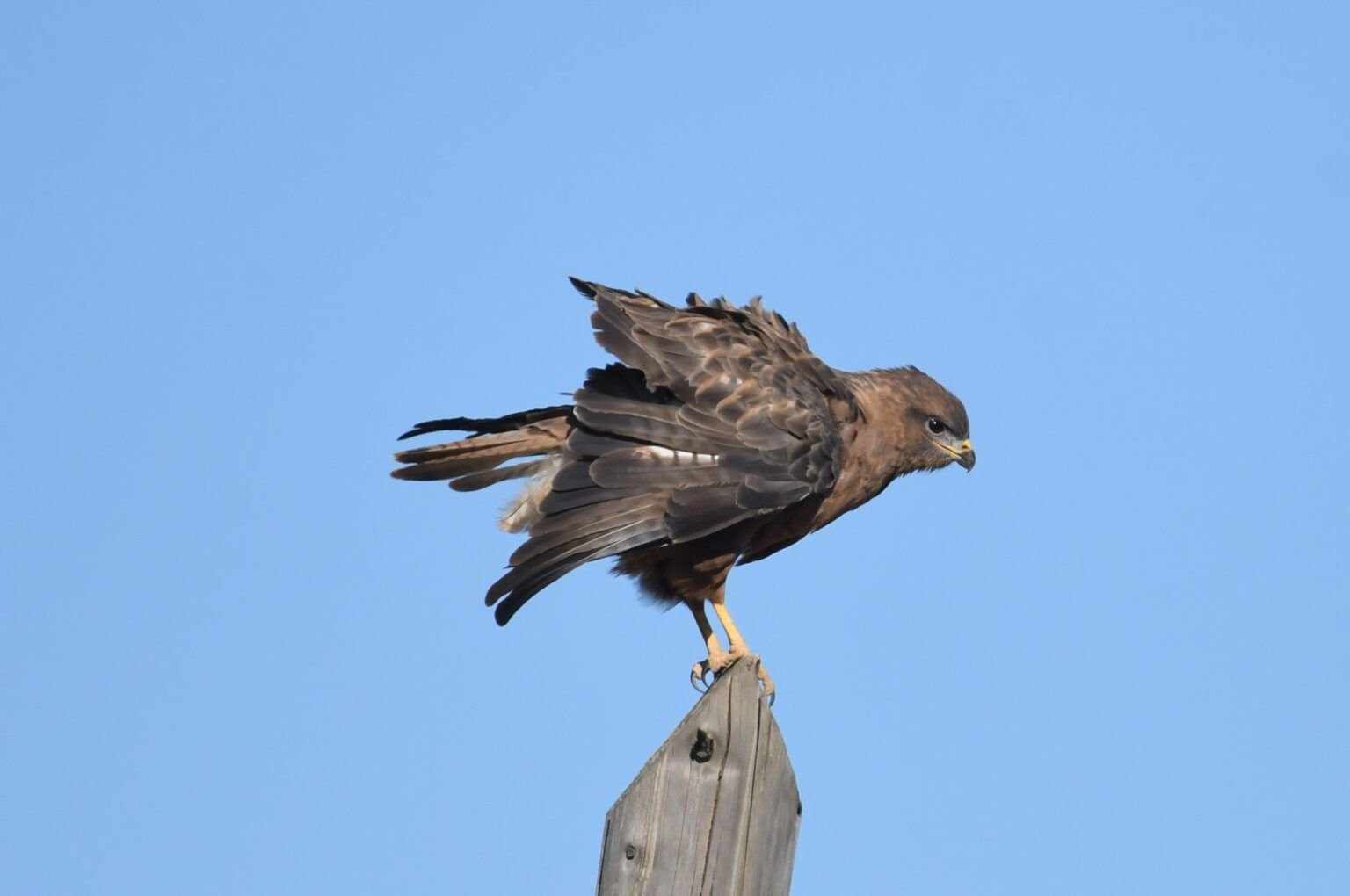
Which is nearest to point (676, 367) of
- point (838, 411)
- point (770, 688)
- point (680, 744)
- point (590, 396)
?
point (590, 396)

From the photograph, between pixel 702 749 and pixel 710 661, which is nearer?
pixel 702 749

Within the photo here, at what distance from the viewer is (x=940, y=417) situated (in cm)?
851

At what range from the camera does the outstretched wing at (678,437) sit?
6.77 meters

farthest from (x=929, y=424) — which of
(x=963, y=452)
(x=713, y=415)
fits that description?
(x=713, y=415)

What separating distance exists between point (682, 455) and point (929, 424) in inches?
74.8

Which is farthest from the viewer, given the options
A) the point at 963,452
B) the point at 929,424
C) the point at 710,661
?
the point at 963,452

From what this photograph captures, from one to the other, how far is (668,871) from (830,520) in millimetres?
4106

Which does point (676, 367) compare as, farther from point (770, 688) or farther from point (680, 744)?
point (680, 744)

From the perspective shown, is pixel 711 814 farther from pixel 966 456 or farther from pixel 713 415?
pixel 966 456

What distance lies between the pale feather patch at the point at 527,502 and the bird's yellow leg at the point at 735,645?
3.24 ft

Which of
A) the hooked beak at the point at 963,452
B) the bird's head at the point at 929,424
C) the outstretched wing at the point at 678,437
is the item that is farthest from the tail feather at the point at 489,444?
the hooked beak at the point at 963,452

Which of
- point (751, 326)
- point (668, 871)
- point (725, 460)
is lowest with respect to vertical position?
point (668, 871)

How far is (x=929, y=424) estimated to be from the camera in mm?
8492

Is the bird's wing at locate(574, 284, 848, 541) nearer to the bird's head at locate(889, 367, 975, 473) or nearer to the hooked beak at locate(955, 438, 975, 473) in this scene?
the bird's head at locate(889, 367, 975, 473)
